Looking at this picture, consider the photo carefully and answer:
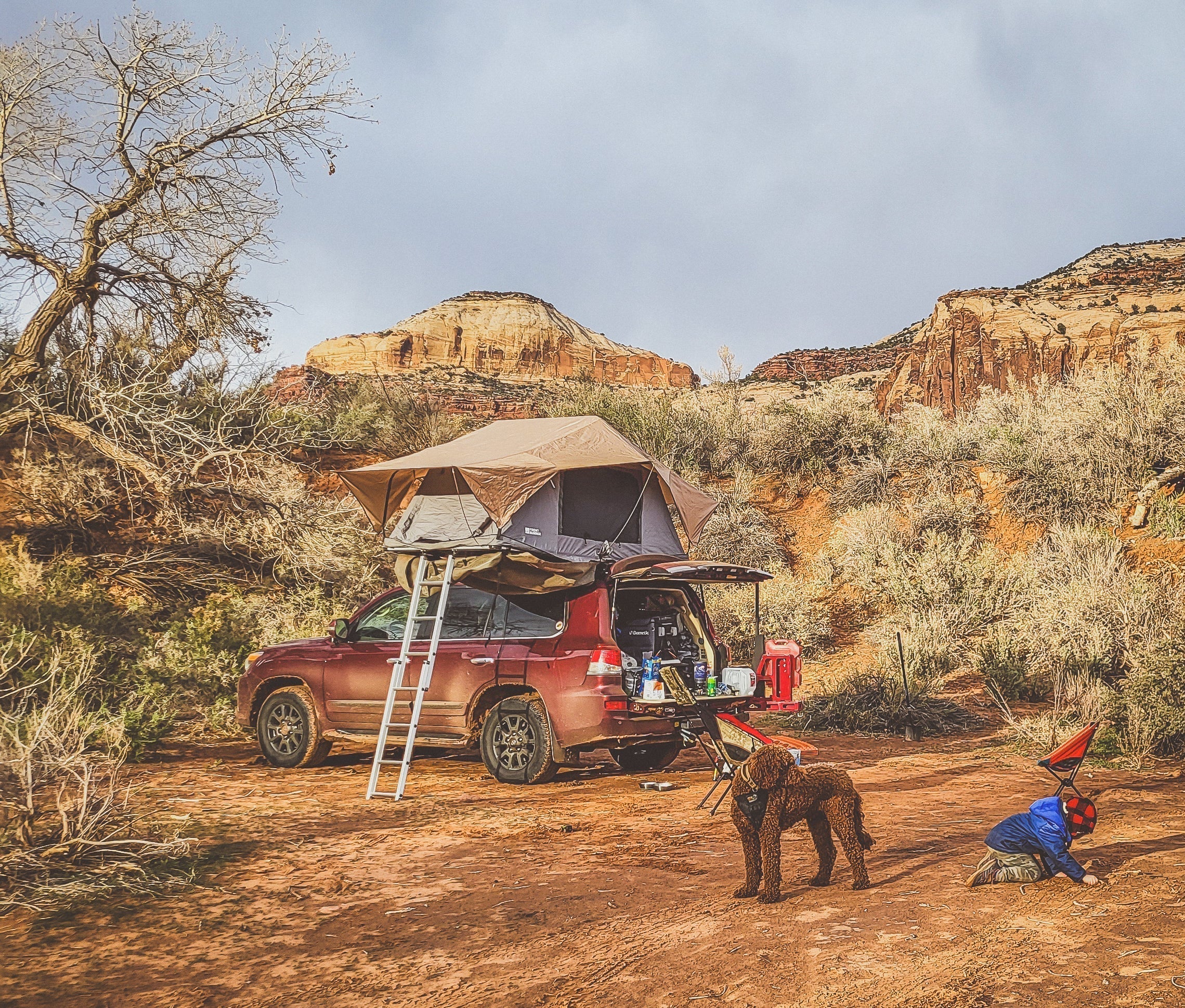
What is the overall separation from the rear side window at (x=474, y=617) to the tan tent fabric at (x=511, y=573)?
0.08 m

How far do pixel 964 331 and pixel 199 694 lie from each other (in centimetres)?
3462

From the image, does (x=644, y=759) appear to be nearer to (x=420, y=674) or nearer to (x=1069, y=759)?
(x=420, y=674)

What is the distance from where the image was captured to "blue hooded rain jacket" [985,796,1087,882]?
4.89 metres

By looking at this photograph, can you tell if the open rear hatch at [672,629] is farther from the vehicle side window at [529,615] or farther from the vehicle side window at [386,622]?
the vehicle side window at [386,622]

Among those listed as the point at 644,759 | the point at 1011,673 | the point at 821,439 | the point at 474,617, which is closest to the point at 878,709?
the point at 1011,673

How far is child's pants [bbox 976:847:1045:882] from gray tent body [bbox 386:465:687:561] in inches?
200

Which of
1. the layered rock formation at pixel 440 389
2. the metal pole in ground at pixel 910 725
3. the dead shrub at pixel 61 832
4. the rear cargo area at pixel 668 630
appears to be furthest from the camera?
the layered rock formation at pixel 440 389

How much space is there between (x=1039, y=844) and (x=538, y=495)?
610 centimetres

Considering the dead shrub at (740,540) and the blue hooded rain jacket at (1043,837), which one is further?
the dead shrub at (740,540)

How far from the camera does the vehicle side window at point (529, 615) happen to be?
880cm

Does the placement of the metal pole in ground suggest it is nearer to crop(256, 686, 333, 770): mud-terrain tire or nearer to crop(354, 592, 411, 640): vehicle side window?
crop(354, 592, 411, 640): vehicle side window

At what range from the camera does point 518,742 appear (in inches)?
345

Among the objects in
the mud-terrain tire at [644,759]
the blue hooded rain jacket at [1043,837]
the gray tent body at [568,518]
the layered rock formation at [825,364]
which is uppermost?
the layered rock formation at [825,364]

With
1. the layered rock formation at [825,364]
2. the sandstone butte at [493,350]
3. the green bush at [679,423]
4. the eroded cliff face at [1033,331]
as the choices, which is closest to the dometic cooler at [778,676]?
the green bush at [679,423]
